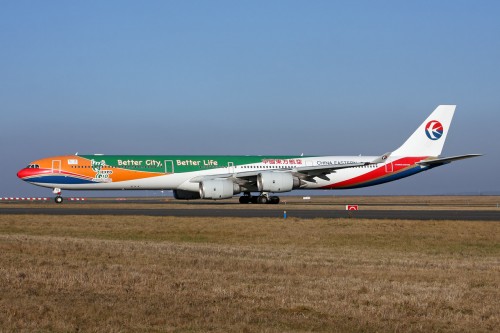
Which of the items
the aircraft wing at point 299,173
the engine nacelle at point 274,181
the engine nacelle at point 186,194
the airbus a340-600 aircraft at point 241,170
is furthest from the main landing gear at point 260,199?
the engine nacelle at point 186,194

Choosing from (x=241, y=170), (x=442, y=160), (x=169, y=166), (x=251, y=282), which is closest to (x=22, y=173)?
(x=169, y=166)

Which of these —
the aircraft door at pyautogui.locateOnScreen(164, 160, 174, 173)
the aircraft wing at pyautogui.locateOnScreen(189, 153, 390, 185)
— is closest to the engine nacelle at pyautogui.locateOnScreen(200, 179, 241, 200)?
the aircraft wing at pyautogui.locateOnScreen(189, 153, 390, 185)

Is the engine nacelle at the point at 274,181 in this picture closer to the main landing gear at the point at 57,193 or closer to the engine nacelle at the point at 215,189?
the engine nacelle at the point at 215,189

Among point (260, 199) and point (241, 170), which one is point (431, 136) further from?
point (241, 170)

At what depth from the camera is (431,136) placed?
6059 cm

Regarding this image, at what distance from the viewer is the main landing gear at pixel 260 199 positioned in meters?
57.4

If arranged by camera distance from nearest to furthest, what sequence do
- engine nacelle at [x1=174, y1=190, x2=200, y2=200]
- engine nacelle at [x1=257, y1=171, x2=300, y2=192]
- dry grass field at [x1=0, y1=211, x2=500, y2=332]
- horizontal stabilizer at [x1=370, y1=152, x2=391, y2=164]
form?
dry grass field at [x1=0, y1=211, x2=500, y2=332], engine nacelle at [x1=257, y1=171, x2=300, y2=192], engine nacelle at [x1=174, y1=190, x2=200, y2=200], horizontal stabilizer at [x1=370, y1=152, x2=391, y2=164]

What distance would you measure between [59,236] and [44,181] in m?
29.9

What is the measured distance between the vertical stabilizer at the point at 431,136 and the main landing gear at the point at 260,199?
35.7 feet

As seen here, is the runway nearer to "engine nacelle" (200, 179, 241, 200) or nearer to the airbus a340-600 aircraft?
"engine nacelle" (200, 179, 241, 200)

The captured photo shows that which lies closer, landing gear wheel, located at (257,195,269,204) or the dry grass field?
the dry grass field

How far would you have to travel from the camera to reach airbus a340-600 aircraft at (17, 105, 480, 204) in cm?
5447

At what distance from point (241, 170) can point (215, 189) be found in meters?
5.30

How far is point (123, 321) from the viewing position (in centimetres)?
1020
